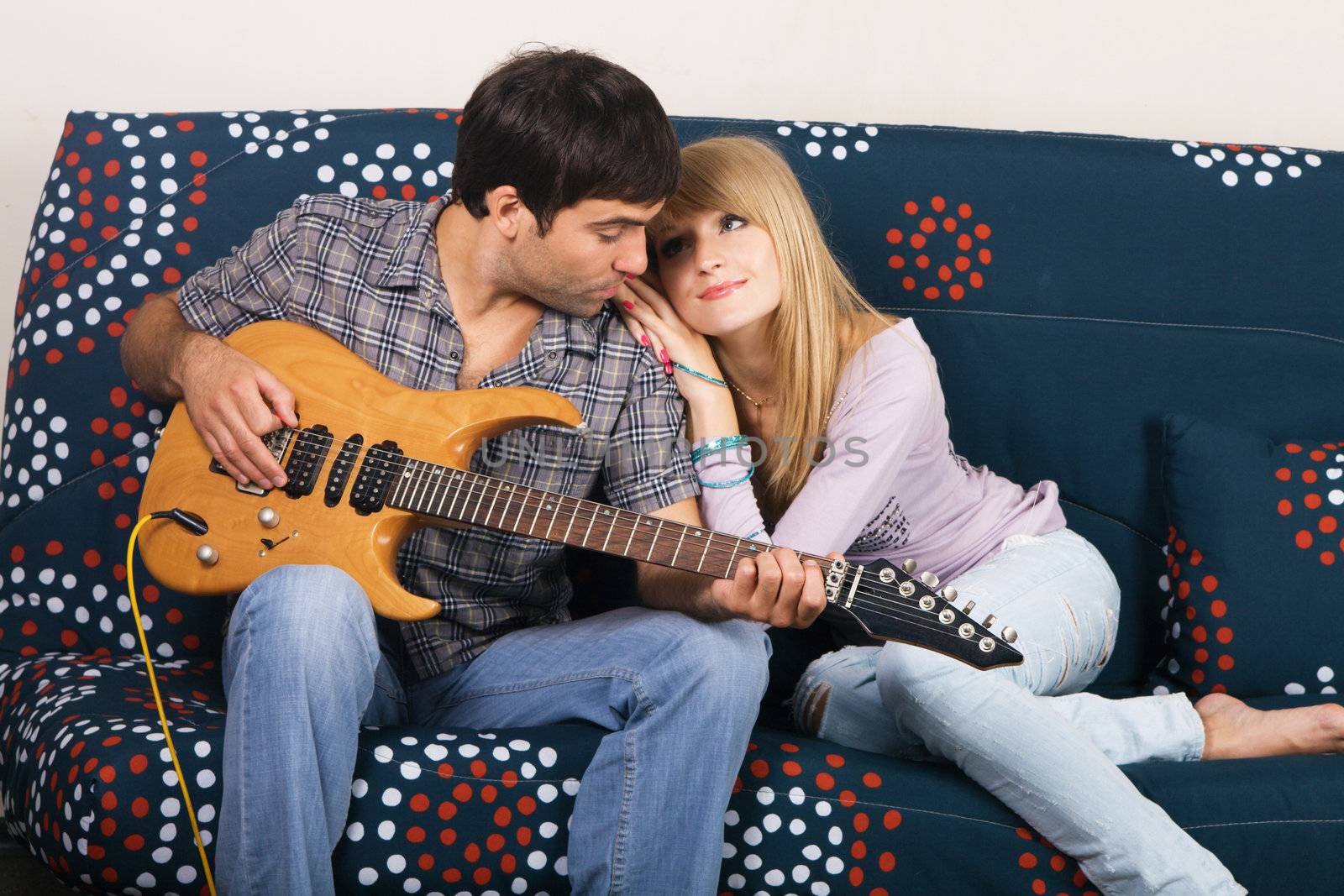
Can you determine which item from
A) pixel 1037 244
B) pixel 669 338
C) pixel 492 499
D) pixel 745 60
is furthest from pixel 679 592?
pixel 745 60

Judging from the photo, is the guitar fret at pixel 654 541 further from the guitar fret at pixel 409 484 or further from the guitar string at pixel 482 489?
the guitar fret at pixel 409 484

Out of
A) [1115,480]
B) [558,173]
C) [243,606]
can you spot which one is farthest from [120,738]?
[1115,480]

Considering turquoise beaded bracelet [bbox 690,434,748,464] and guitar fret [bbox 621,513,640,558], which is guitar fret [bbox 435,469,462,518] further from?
turquoise beaded bracelet [bbox 690,434,748,464]

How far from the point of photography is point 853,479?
1722mm

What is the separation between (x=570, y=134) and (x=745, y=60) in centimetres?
85

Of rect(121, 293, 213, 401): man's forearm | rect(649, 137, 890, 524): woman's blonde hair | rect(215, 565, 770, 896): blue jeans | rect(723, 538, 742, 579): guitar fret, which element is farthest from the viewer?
rect(649, 137, 890, 524): woman's blonde hair

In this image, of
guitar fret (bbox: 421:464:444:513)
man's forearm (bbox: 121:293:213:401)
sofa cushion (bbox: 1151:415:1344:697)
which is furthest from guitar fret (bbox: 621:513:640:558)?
sofa cushion (bbox: 1151:415:1344:697)

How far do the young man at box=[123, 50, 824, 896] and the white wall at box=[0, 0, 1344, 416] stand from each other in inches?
23.1

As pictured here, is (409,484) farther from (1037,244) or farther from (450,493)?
(1037,244)

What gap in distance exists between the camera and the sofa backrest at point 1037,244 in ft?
6.38

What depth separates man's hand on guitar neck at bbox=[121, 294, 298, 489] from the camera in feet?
5.06

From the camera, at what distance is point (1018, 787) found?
1.50 meters

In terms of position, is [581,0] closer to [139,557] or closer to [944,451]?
[944,451]

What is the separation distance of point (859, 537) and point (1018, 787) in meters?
0.46
